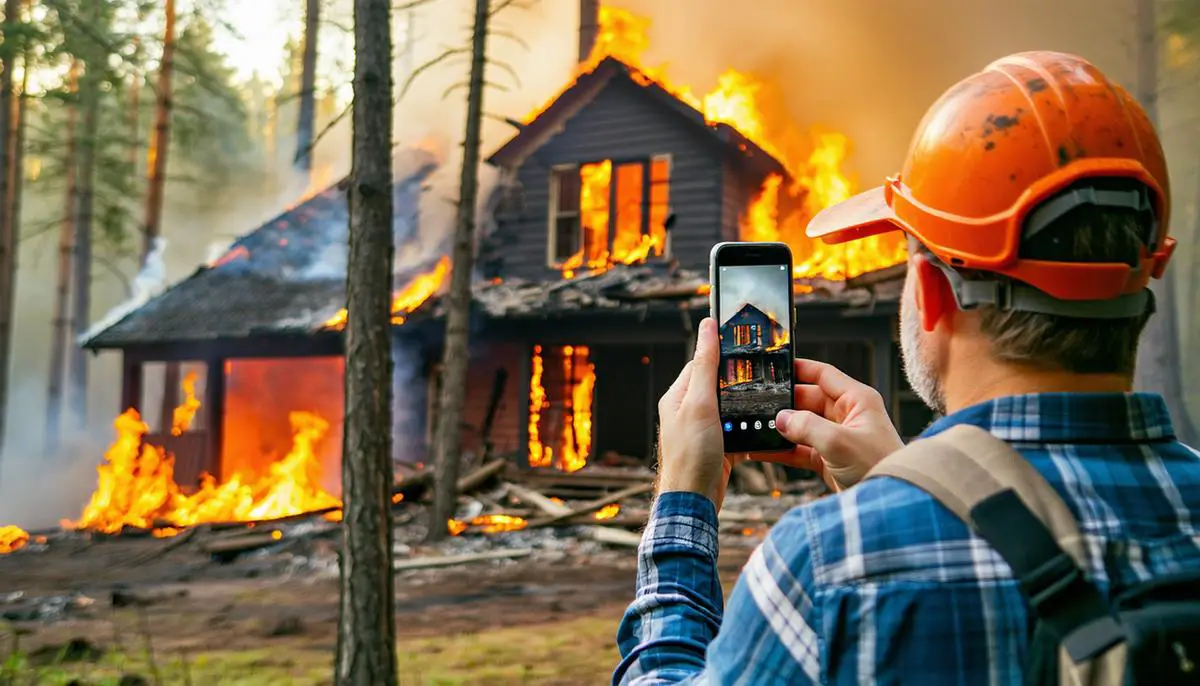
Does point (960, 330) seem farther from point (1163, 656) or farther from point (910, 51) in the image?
point (910, 51)

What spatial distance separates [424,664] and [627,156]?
1327 cm

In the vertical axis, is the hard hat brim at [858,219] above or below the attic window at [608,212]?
below

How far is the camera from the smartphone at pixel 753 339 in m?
1.75

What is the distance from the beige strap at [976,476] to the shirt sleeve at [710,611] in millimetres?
148

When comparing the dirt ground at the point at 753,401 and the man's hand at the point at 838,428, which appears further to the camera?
the dirt ground at the point at 753,401

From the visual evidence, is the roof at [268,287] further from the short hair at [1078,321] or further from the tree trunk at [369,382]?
the short hair at [1078,321]

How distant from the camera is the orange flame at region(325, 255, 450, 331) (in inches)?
676

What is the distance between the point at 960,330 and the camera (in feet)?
4.14

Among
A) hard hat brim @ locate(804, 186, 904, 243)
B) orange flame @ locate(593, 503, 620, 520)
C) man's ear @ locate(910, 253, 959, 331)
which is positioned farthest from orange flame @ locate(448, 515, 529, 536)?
man's ear @ locate(910, 253, 959, 331)

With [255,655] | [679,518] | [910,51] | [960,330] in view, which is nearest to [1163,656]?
[960,330]

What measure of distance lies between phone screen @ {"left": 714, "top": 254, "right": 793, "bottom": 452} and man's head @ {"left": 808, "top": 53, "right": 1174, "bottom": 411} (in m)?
0.53

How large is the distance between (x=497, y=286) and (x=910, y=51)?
46.5 ft

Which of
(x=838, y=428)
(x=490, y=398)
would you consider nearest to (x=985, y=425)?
(x=838, y=428)

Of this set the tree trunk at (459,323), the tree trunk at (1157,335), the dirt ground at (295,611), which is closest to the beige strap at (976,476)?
the dirt ground at (295,611)
